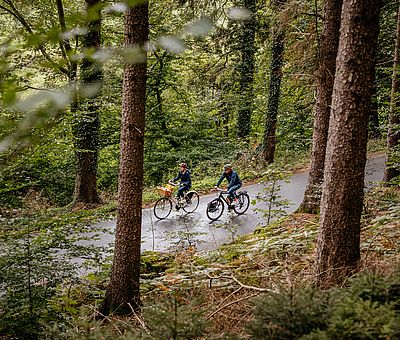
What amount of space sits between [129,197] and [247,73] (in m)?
15.9

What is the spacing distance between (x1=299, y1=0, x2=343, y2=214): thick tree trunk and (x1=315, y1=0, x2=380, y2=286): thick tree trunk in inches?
158

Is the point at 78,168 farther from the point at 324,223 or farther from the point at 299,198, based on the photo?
the point at 324,223

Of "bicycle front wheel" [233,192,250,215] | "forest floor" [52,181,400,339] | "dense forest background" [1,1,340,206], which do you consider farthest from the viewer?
"dense forest background" [1,1,340,206]

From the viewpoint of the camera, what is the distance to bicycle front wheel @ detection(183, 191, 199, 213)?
13.1 meters

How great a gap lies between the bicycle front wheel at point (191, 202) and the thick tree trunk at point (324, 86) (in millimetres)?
5304

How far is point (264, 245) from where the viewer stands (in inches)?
243

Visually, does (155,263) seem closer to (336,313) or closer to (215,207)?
(215,207)

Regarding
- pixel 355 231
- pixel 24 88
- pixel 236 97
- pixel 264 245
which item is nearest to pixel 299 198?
pixel 264 245

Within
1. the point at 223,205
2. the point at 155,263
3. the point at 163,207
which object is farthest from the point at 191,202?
the point at 155,263

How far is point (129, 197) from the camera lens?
16.9 ft

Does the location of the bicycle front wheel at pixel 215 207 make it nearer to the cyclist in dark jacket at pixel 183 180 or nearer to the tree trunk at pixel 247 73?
the cyclist in dark jacket at pixel 183 180

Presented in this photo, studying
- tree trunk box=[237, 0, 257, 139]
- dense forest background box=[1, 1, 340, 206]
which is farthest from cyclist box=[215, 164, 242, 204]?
tree trunk box=[237, 0, 257, 139]

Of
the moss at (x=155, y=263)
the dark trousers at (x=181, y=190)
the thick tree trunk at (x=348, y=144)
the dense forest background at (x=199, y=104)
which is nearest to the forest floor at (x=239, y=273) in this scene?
the moss at (x=155, y=263)

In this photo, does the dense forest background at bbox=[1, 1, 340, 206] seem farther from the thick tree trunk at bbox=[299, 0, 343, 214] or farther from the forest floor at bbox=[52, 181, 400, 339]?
the forest floor at bbox=[52, 181, 400, 339]
